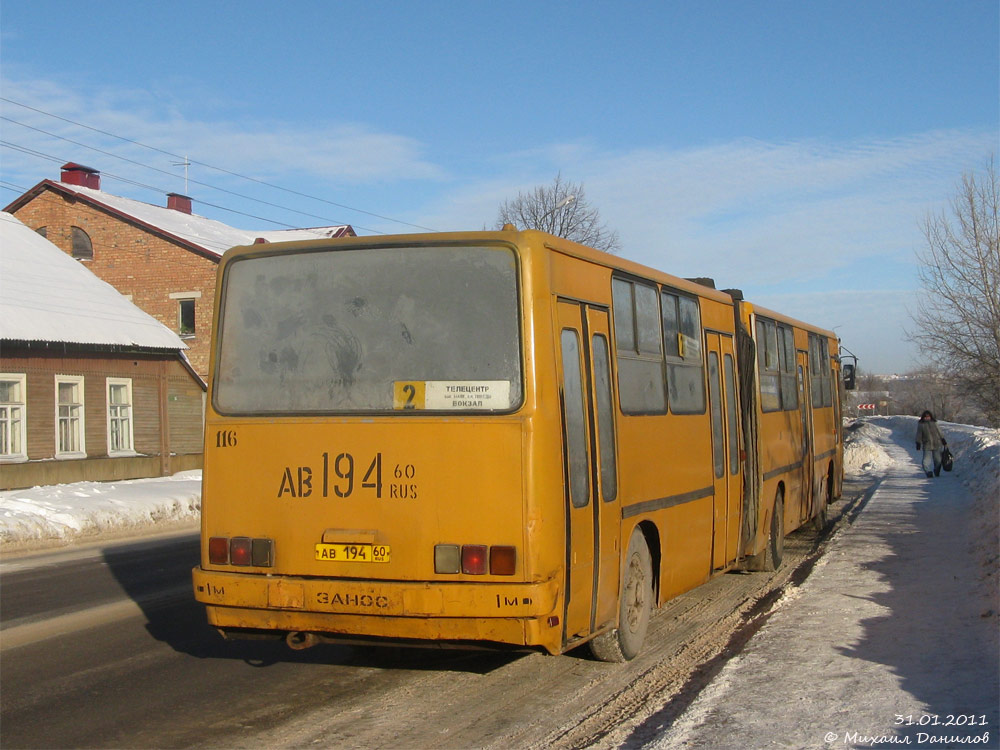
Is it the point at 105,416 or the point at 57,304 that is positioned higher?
the point at 57,304

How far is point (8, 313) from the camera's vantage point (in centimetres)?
2692

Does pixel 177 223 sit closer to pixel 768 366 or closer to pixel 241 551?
pixel 768 366

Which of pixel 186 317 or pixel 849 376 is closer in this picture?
pixel 849 376

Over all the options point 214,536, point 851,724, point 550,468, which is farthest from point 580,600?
point 214,536

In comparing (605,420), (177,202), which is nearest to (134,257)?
(177,202)

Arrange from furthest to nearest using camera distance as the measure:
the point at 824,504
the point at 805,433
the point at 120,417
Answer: the point at 120,417 → the point at 824,504 → the point at 805,433

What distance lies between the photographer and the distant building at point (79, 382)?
26.9 m

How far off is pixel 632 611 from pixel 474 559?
2.12m

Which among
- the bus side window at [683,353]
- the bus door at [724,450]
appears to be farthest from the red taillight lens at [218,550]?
the bus door at [724,450]

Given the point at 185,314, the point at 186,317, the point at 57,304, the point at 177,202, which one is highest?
the point at 177,202

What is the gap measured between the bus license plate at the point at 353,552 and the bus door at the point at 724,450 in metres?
4.40

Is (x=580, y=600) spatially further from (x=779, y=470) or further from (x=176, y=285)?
(x=176, y=285)

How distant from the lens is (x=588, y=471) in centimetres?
678

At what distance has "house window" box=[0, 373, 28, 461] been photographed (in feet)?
86.8
